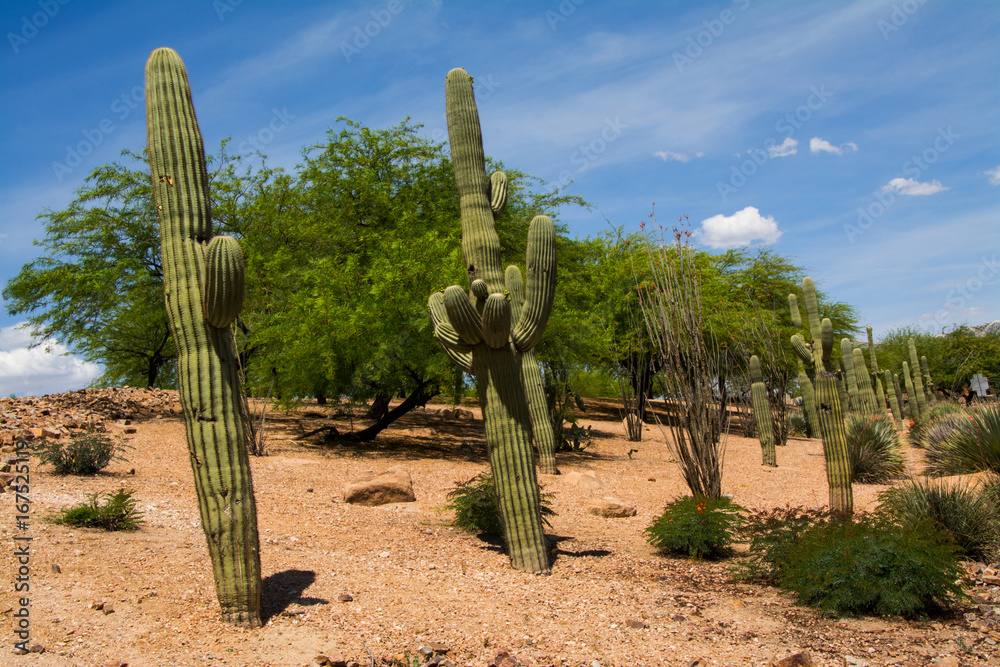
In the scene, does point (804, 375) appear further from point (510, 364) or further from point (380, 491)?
point (510, 364)

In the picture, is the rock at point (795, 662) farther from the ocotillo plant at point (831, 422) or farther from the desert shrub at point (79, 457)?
the desert shrub at point (79, 457)

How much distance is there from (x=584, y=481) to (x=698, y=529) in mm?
3847

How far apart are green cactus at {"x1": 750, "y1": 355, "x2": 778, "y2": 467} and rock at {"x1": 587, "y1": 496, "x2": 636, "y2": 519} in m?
6.85

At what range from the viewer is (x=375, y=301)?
40.9 ft

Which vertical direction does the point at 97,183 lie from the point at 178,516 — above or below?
above

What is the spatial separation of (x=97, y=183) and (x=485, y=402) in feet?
48.2

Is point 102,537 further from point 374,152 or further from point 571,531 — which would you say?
point 374,152

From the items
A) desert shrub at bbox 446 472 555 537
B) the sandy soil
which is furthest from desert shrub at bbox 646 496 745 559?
desert shrub at bbox 446 472 555 537

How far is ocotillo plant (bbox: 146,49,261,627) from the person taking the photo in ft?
14.3

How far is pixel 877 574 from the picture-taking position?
4.95 metres

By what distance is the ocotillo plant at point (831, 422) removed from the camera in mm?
7969

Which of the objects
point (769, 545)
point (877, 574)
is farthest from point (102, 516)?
point (877, 574)

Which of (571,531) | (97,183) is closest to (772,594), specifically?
(571,531)

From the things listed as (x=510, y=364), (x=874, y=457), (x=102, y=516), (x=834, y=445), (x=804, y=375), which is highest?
(x=510, y=364)
